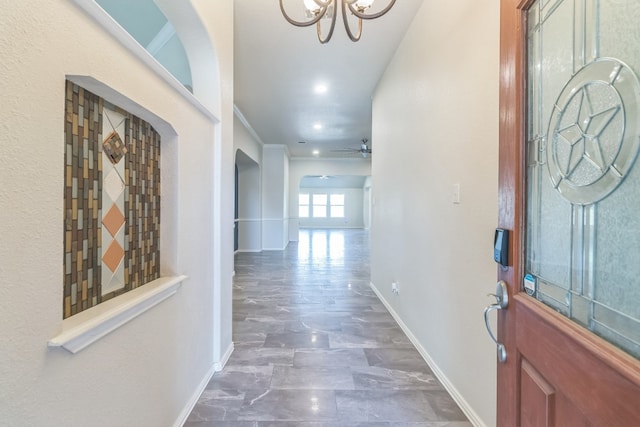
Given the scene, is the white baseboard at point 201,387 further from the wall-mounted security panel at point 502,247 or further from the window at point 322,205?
the window at point 322,205

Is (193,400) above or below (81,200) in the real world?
below

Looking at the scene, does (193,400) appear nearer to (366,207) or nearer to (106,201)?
(106,201)

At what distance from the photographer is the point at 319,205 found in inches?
621

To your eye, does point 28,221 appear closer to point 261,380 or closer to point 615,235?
point 615,235

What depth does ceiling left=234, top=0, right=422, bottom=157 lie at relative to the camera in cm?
256

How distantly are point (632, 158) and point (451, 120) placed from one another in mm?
1368

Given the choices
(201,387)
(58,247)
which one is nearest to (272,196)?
(201,387)

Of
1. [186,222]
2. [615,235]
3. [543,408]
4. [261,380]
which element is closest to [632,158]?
[615,235]

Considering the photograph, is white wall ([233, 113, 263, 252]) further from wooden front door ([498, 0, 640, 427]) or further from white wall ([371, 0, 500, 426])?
wooden front door ([498, 0, 640, 427])

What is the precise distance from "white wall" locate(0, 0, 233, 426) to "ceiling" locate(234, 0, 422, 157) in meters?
1.15

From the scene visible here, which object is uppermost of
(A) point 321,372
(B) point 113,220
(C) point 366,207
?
(C) point 366,207

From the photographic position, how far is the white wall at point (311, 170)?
967cm

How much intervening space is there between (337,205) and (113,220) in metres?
14.7

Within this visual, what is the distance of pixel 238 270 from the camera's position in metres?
5.48
